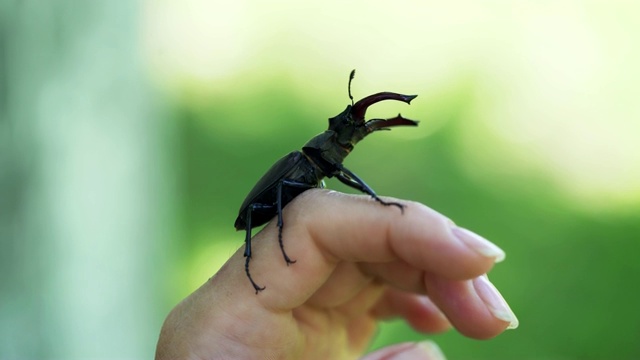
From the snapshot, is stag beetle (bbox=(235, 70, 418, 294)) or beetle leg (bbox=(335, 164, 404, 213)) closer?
beetle leg (bbox=(335, 164, 404, 213))

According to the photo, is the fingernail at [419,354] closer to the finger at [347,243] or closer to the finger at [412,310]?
the finger at [347,243]

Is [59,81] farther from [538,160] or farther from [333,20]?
[538,160]

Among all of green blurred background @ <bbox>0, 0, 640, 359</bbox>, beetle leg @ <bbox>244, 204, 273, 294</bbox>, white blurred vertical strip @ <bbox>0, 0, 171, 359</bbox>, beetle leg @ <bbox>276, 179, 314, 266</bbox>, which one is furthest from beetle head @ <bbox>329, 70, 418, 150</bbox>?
green blurred background @ <bbox>0, 0, 640, 359</bbox>

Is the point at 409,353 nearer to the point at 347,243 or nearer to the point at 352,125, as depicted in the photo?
the point at 347,243

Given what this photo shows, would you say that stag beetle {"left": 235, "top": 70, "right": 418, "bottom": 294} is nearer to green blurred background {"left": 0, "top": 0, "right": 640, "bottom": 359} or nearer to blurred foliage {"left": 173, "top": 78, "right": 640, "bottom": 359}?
green blurred background {"left": 0, "top": 0, "right": 640, "bottom": 359}

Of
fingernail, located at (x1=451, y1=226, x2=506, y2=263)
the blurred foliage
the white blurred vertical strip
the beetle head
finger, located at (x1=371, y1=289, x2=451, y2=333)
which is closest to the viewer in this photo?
fingernail, located at (x1=451, y1=226, x2=506, y2=263)
